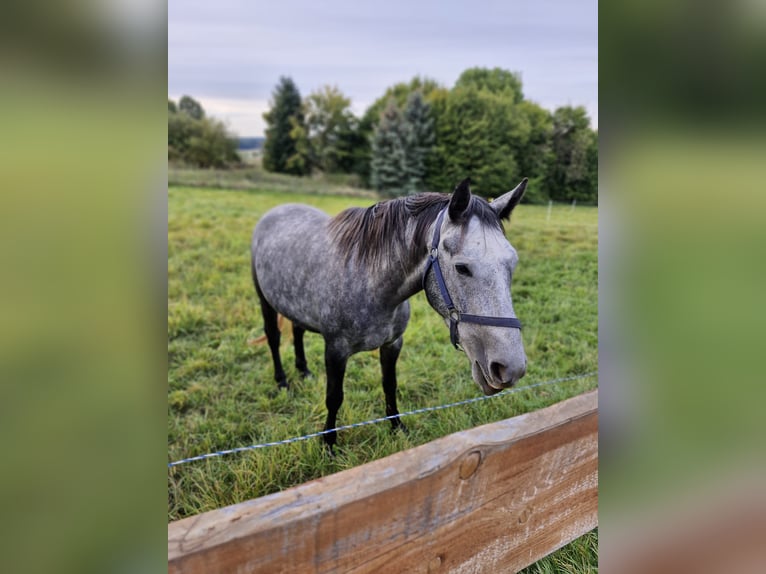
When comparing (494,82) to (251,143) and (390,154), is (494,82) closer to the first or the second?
(390,154)

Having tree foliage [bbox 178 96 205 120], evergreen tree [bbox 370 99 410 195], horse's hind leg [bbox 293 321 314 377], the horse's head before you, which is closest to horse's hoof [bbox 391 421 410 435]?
horse's hind leg [bbox 293 321 314 377]

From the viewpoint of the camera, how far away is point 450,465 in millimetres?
875

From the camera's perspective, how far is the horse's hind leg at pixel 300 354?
2898 mm

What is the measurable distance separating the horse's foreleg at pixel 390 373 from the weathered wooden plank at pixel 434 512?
106 centimetres

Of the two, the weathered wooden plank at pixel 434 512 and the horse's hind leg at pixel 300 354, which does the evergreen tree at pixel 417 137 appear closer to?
the horse's hind leg at pixel 300 354

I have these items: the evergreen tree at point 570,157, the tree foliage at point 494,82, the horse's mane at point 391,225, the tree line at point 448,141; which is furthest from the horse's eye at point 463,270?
the tree foliage at point 494,82

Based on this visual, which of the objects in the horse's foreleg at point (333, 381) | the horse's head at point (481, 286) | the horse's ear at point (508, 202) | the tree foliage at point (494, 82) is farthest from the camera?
the tree foliage at point (494, 82)

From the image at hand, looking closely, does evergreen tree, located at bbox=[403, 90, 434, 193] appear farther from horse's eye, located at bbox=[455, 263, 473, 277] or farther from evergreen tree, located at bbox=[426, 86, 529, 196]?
horse's eye, located at bbox=[455, 263, 473, 277]

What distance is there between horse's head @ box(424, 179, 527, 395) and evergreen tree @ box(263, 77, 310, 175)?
30.2 ft

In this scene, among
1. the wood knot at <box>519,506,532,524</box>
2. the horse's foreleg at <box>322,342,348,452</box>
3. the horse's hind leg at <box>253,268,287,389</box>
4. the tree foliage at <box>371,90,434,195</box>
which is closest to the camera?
the wood knot at <box>519,506,532,524</box>

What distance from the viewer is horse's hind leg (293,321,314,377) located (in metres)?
2.90

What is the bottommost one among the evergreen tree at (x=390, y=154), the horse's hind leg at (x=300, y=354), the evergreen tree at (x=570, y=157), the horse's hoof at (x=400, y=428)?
the horse's hoof at (x=400, y=428)
